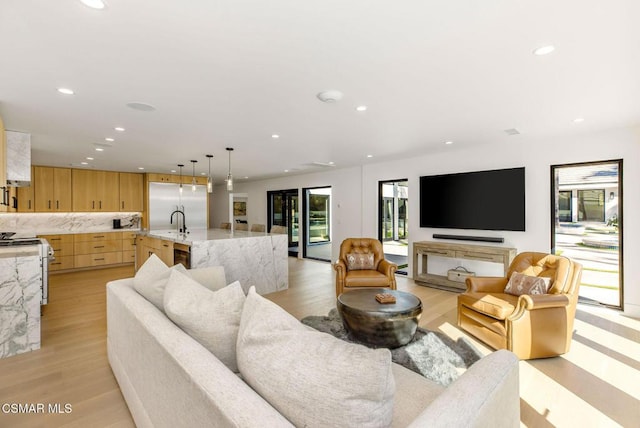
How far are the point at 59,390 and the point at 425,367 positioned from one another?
2871 mm

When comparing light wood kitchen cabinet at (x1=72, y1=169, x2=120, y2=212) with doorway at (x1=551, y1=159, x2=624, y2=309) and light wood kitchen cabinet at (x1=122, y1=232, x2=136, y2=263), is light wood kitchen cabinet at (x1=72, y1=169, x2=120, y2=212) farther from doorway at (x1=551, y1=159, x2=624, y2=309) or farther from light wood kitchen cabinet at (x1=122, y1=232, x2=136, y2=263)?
doorway at (x1=551, y1=159, x2=624, y2=309)

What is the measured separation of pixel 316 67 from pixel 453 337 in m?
2.98

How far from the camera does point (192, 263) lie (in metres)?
4.14

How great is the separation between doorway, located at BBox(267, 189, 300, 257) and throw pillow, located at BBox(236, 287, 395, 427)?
25.2 ft

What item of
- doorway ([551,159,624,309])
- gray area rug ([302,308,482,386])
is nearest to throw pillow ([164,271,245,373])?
gray area rug ([302,308,482,386])

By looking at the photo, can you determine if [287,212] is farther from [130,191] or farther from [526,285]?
[526,285]

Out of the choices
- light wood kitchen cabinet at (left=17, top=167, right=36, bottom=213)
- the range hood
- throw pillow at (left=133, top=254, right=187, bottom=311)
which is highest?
the range hood

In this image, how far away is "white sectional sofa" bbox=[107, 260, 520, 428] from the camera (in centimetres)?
90

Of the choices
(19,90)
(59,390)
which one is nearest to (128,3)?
(19,90)

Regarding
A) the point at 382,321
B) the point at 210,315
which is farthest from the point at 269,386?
the point at 382,321

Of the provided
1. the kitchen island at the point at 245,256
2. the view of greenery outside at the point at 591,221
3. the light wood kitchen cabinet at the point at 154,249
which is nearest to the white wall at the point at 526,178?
the view of greenery outside at the point at 591,221

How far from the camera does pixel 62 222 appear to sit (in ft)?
23.7

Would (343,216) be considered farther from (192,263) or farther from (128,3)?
(128,3)

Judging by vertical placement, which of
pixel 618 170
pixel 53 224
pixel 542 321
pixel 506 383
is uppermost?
pixel 618 170
